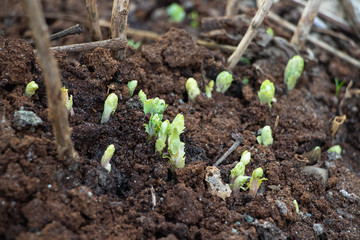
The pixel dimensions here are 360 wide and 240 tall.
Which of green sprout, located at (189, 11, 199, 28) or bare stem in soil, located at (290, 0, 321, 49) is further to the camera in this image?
green sprout, located at (189, 11, 199, 28)

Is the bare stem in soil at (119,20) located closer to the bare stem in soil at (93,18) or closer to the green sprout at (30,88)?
the bare stem in soil at (93,18)

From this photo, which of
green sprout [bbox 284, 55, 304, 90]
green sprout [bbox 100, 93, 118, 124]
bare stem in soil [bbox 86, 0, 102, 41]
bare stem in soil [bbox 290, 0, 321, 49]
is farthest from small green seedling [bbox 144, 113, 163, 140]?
bare stem in soil [bbox 290, 0, 321, 49]

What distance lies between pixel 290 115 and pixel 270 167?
669 millimetres

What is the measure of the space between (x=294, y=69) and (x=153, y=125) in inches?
58.4

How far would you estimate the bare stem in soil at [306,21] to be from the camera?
3260mm

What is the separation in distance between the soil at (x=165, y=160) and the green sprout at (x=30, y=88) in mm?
34

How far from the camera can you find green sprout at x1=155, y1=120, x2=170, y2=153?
7.30 ft

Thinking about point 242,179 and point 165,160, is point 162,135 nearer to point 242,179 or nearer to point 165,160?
point 165,160

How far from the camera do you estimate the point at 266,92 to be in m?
2.81

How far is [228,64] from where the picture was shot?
3049mm

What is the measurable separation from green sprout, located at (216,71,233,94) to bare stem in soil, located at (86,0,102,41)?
99cm

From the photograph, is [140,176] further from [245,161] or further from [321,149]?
[321,149]

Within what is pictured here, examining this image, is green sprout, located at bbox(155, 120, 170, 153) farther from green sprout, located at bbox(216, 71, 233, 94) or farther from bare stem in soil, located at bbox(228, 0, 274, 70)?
bare stem in soil, located at bbox(228, 0, 274, 70)

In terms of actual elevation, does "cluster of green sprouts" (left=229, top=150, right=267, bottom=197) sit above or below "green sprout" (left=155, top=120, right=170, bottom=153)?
below
